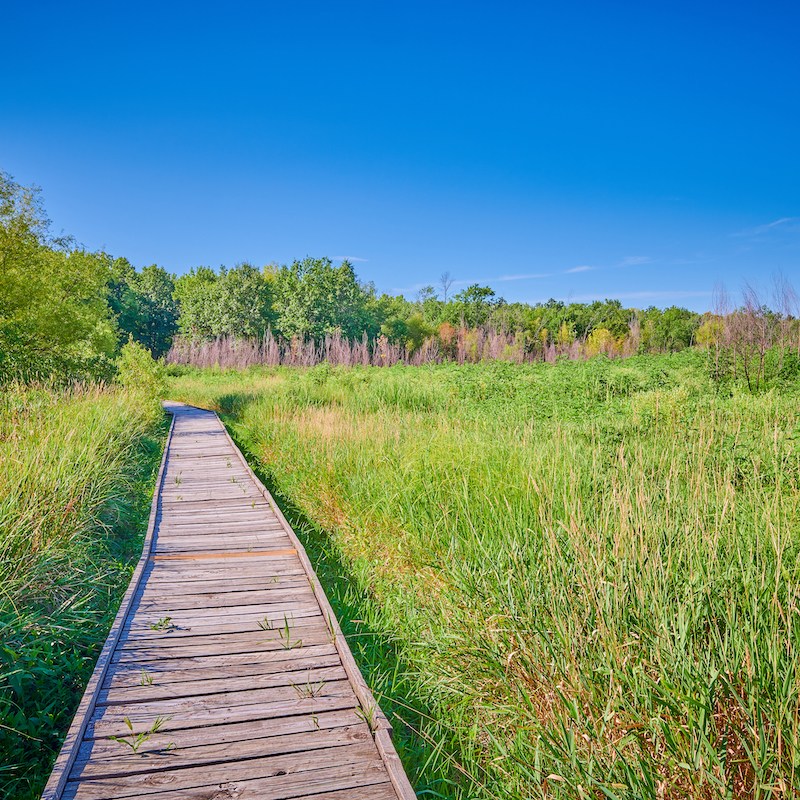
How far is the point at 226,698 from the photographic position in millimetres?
3004

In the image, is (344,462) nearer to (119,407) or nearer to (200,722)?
(200,722)

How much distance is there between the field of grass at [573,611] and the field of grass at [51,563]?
1783 mm

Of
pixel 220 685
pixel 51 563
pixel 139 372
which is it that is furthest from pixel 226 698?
pixel 139 372

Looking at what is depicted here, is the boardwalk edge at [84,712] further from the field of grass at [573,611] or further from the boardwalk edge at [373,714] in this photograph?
the field of grass at [573,611]

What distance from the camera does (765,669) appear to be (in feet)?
6.86

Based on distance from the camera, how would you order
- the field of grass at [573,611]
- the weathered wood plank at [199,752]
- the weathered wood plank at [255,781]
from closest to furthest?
the field of grass at [573,611] → the weathered wood plank at [255,781] → the weathered wood plank at [199,752]

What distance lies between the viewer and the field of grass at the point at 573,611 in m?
2.03

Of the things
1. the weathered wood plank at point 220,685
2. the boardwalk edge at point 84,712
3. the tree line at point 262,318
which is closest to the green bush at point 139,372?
the tree line at point 262,318

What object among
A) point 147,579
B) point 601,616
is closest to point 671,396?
point 601,616

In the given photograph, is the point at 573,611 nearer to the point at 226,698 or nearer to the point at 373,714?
the point at 373,714

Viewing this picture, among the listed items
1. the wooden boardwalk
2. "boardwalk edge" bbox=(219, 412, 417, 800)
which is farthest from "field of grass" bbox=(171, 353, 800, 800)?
the wooden boardwalk

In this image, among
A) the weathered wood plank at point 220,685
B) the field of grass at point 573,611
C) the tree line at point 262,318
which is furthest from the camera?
the tree line at point 262,318

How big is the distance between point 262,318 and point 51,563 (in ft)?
117

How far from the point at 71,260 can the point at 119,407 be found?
7.11 metres
